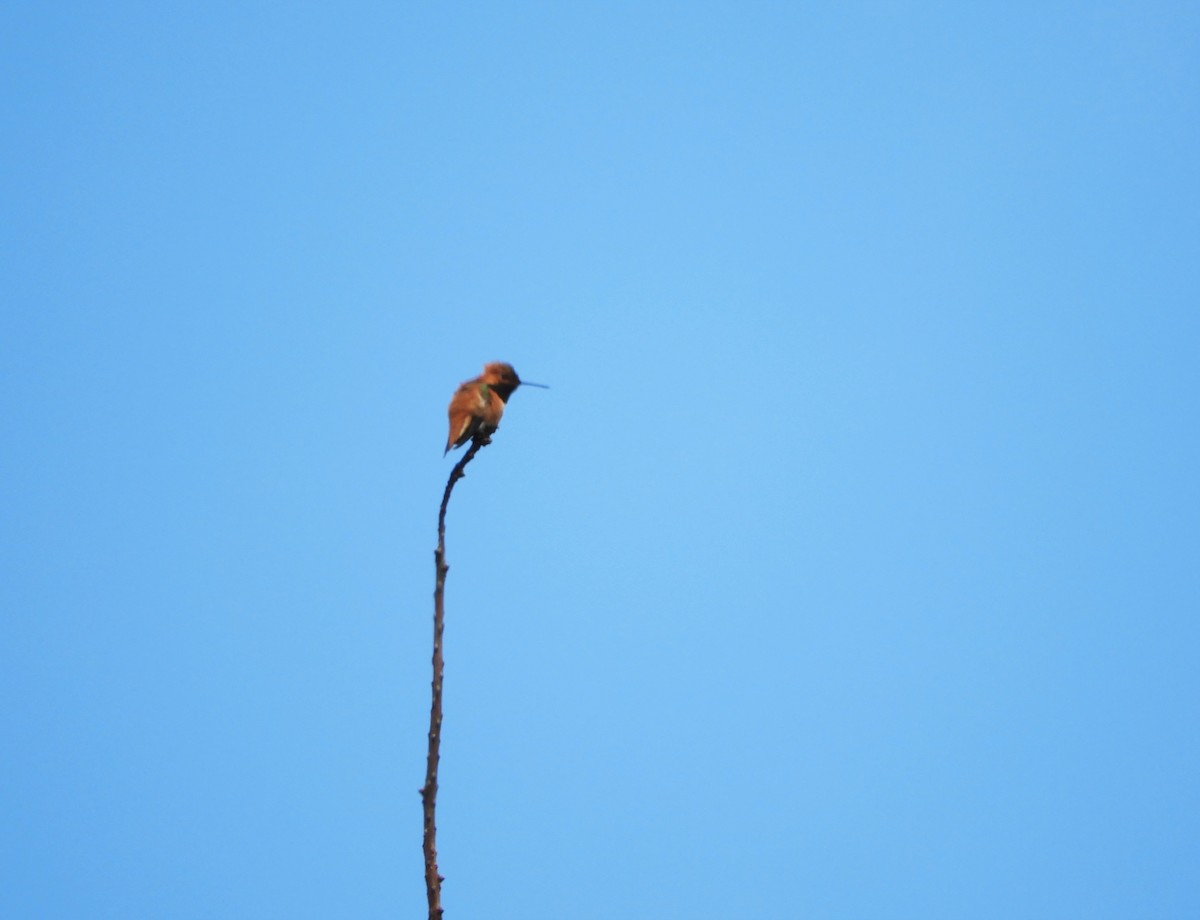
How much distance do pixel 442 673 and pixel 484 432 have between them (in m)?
1.19

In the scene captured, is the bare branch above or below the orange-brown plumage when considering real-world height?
below

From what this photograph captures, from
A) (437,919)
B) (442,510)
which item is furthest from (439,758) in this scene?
(442,510)

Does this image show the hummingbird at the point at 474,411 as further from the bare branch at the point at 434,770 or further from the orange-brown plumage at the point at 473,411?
the bare branch at the point at 434,770

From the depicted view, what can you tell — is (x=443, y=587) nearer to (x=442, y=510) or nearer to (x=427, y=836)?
(x=442, y=510)

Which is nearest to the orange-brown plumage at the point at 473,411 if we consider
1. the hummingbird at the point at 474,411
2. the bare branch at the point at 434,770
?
the hummingbird at the point at 474,411

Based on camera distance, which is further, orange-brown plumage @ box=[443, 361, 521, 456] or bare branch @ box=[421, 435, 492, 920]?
orange-brown plumage @ box=[443, 361, 521, 456]

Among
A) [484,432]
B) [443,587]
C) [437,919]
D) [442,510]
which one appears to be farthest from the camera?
[484,432]

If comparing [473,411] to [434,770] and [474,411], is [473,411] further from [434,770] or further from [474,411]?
[434,770]

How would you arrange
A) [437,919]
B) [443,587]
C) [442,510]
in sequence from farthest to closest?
1. [442,510]
2. [443,587]
3. [437,919]

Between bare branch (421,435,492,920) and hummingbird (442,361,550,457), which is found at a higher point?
hummingbird (442,361,550,457)

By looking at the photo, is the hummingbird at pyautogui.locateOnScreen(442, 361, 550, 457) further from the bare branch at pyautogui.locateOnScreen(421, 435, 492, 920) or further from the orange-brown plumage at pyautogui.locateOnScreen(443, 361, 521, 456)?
the bare branch at pyautogui.locateOnScreen(421, 435, 492, 920)

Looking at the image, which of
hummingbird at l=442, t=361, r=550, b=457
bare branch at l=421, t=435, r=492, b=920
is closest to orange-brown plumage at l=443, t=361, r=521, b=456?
hummingbird at l=442, t=361, r=550, b=457

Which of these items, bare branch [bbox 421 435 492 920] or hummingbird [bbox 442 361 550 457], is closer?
bare branch [bbox 421 435 492 920]

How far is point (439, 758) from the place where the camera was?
2502 mm
